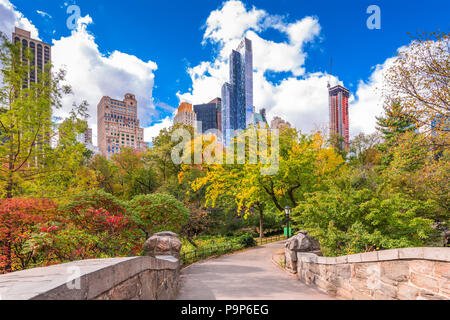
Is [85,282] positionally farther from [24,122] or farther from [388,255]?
[24,122]

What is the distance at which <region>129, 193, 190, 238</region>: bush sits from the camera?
10.0 meters

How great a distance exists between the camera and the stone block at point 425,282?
3127 millimetres

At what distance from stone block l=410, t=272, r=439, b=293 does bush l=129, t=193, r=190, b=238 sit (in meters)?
8.54

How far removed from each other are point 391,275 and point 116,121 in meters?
55.5

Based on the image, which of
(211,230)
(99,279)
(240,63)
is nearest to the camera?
(99,279)

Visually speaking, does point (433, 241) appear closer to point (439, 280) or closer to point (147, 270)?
point (439, 280)

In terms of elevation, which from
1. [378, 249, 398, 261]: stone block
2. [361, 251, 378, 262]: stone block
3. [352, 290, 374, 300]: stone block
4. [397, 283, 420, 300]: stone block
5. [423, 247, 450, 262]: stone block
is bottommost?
[352, 290, 374, 300]: stone block

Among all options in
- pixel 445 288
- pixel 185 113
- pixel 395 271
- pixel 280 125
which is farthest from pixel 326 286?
pixel 185 113

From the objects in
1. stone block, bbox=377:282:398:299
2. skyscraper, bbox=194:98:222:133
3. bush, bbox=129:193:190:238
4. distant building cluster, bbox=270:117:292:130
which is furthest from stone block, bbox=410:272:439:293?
skyscraper, bbox=194:98:222:133

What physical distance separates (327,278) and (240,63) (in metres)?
161

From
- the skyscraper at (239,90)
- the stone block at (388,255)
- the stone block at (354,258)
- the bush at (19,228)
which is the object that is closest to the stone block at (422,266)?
the stone block at (388,255)

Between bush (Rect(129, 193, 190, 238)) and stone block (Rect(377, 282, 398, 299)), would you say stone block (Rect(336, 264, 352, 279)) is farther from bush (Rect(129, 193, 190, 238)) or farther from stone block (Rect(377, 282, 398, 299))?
bush (Rect(129, 193, 190, 238))
